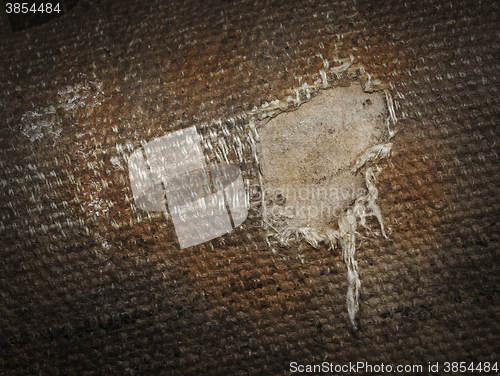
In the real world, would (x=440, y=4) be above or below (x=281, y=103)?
above

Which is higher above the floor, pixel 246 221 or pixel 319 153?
pixel 319 153

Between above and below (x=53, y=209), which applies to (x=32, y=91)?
above

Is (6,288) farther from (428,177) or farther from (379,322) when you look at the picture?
(428,177)

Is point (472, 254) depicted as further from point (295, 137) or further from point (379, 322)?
point (295, 137)

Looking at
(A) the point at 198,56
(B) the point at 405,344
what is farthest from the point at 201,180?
(B) the point at 405,344

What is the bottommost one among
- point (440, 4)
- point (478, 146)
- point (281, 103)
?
point (478, 146)

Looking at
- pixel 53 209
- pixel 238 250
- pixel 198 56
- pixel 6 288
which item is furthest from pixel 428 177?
pixel 6 288
